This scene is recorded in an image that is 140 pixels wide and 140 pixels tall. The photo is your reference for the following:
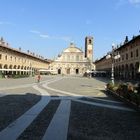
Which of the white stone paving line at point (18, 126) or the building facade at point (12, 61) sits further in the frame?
the building facade at point (12, 61)

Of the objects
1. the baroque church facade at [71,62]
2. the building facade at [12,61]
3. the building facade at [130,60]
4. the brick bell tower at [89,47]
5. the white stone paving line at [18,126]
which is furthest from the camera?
the brick bell tower at [89,47]

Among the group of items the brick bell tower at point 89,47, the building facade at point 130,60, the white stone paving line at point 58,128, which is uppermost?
the brick bell tower at point 89,47

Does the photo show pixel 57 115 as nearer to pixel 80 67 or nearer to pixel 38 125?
pixel 38 125

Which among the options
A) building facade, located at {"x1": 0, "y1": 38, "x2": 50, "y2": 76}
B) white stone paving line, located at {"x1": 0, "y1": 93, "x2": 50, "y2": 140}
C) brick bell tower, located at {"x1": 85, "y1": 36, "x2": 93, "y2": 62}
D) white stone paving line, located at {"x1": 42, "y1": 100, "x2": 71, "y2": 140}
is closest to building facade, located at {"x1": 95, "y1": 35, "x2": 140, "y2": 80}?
building facade, located at {"x1": 0, "y1": 38, "x2": 50, "y2": 76}

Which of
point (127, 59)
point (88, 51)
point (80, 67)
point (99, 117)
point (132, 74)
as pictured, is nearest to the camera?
point (99, 117)

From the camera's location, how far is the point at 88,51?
158625mm

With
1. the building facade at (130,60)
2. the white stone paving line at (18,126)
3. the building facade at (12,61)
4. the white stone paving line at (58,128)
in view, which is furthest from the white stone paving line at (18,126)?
the building facade at (12,61)

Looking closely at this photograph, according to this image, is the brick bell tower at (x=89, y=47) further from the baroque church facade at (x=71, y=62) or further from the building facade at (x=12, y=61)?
the building facade at (x=12, y=61)

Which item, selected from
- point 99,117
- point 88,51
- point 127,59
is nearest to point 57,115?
point 99,117

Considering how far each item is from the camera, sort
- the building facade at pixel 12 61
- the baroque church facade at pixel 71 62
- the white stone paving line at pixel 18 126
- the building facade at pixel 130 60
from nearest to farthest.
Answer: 1. the white stone paving line at pixel 18 126
2. the building facade at pixel 130 60
3. the building facade at pixel 12 61
4. the baroque church facade at pixel 71 62

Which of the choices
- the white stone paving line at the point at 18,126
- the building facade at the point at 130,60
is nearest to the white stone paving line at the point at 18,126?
the white stone paving line at the point at 18,126

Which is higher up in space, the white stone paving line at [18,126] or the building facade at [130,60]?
the building facade at [130,60]

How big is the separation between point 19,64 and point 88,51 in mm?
76202

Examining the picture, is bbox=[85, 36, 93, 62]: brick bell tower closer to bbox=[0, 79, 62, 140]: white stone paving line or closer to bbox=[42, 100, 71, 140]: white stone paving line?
bbox=[0, 79, 62, 140]: white stone paving line
